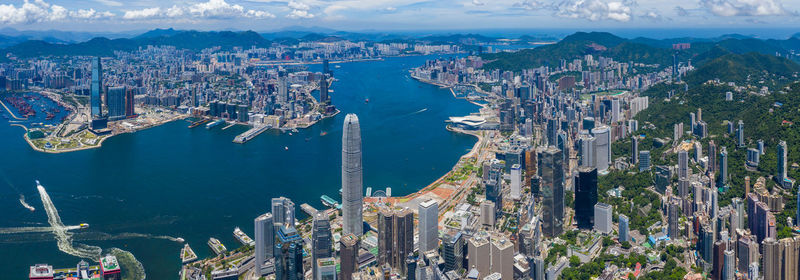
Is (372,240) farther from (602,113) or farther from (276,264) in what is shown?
(602,113)

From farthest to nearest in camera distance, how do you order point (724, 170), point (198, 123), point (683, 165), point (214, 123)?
1. point (198, 123)
2. point (214, 123)
3. point (683, 165)
4. point (724, 170)

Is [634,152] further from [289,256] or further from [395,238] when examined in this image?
[289,256]

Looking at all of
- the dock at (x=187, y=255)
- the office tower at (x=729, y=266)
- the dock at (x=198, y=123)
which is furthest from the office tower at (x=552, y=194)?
the dock at (x=198, y=123)

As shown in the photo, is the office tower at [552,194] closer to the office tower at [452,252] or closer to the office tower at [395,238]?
the office tower at [452,252]

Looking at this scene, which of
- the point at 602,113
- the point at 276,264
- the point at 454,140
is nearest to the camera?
the point at 276,264

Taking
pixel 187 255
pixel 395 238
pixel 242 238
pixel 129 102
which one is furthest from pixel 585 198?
pixel 129 102

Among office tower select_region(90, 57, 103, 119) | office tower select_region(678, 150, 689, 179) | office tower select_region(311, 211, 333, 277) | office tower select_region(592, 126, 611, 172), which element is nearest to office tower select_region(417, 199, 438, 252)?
office tower select_region(311, 211, 333, 277)

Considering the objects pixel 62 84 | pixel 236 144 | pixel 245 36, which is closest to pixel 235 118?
pixel 236 144
